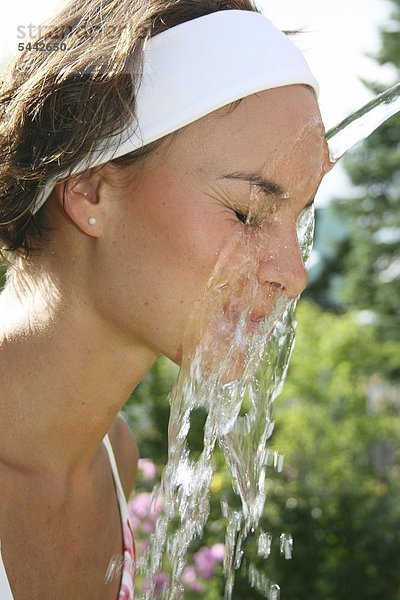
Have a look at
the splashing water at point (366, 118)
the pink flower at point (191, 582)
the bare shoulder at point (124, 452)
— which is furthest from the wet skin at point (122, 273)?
the pink flower at point (191, 582)

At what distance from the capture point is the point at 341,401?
8352mm

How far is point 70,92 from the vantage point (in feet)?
6.38

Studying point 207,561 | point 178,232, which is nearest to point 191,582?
point 207,561

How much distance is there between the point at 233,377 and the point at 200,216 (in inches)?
17.4

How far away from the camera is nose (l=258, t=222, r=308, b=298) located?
197 centimetres

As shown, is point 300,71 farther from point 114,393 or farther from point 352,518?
point 352,518

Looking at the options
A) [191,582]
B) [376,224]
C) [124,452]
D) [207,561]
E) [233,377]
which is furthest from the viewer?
[376,224]

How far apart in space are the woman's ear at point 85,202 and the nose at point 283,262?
1.17 ft

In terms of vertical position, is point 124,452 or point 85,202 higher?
point 85,202

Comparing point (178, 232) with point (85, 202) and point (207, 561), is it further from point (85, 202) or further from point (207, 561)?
point (207, 561)

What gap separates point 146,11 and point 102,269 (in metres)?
0.56

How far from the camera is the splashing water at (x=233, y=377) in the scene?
2.01 meters

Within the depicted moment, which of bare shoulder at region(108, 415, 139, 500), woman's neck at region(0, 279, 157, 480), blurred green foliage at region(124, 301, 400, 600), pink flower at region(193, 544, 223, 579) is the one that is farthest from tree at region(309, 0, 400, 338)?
woman's neck at region(0, 279, 157, 480)

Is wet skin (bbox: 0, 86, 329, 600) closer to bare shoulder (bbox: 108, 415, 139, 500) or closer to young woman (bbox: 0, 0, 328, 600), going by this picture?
young woman (bbox: 0, 0, 328, 600)
